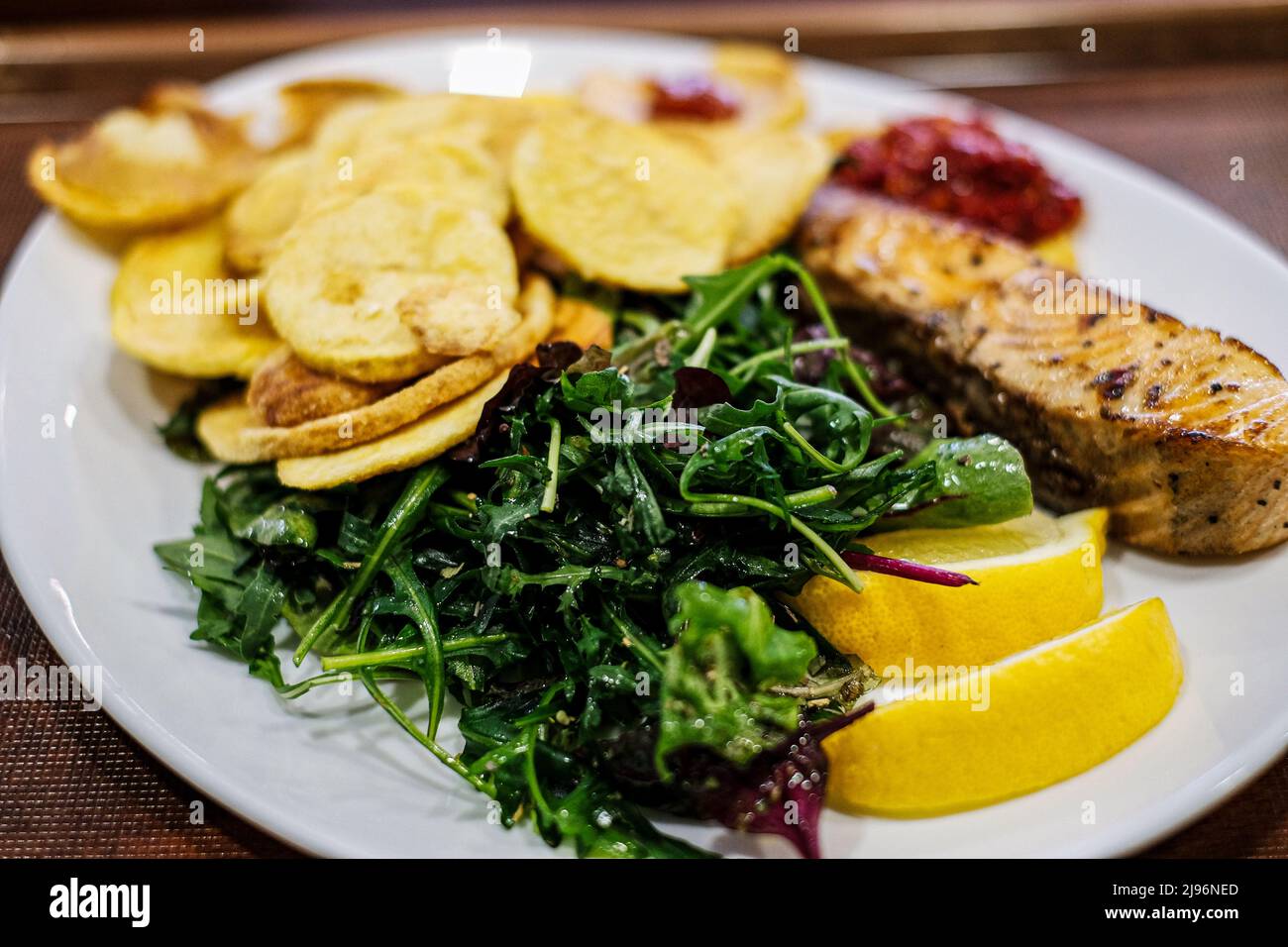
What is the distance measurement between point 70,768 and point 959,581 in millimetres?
2131

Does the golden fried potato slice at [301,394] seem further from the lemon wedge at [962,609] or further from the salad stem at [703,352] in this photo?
the lemon wedge at [962,609]

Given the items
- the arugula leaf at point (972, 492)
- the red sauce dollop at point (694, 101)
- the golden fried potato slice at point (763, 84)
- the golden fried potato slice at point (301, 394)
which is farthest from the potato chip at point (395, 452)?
the golden fried potato slice at point (763, 84)

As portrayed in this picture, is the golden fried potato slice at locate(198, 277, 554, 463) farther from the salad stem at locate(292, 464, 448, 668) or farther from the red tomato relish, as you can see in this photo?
the red tomato relish

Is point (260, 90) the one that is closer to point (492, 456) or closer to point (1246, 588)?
point (492, 456)

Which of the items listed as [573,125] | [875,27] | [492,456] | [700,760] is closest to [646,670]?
[700,760]

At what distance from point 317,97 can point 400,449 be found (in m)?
1.96

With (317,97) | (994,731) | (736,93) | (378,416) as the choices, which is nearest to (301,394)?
(378,416)

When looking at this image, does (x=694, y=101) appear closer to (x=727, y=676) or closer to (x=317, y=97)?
(x=317, y=97)

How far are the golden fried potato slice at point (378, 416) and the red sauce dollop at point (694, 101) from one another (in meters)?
1.62

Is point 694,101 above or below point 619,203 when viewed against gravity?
above

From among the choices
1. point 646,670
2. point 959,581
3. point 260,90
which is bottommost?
point 646,670

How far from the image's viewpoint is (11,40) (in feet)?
14.9

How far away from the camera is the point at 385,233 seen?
2.84m

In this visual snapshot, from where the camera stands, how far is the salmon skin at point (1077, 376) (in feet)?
7.98
